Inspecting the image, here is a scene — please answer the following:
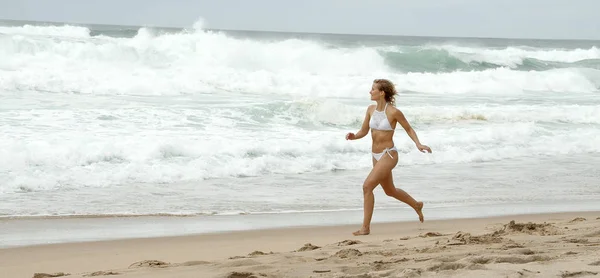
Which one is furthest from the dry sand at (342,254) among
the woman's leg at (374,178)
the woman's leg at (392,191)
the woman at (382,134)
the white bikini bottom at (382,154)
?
the white bikini bottom at (382,154)

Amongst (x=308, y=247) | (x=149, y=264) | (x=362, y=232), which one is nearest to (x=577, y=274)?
(x=308, y=247)

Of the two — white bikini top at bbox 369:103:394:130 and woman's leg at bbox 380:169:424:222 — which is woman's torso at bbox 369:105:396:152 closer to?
white bikini top at bbox 369:103:394:130

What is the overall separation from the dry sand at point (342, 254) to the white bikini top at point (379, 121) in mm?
997

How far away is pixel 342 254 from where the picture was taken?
18.2 ft

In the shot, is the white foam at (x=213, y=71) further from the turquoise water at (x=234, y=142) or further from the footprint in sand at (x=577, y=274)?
the footprint in sand at (x=577, y=274)

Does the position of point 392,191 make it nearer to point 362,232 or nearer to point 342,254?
point 362,232

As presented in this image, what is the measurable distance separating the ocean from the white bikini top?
54.9 inches

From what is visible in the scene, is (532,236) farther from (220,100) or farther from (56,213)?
(220,100)

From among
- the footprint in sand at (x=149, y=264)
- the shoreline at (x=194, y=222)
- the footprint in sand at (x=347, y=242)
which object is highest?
the shoreline at (x=194, y=222)

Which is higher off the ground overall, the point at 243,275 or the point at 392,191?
the point at 392,191

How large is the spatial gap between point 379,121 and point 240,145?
5694 mm

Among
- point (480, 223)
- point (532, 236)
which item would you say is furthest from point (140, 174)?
point (532, 236)

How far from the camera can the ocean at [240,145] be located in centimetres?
912

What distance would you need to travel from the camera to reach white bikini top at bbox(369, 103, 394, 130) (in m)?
7.18
